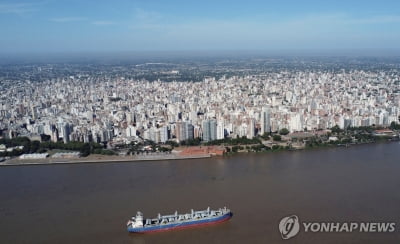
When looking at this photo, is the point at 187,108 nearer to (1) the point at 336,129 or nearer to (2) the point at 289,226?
(1) the point at 336,129

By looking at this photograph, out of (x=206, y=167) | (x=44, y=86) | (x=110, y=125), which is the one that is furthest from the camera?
(x=44, y=86)

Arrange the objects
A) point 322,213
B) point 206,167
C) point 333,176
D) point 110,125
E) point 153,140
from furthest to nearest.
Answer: point 110,125, point 153,140, point 206,167, point 333,176, point 322,213

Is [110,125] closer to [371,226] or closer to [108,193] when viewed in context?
[108,193]

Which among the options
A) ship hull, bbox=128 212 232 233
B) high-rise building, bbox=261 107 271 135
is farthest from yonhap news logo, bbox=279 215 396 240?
high-rise building, bbox=261 107 271 135

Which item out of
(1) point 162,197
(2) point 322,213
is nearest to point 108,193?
(1) point 162,197

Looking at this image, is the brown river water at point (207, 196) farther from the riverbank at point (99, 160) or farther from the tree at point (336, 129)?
the tree at point (336, 129)
